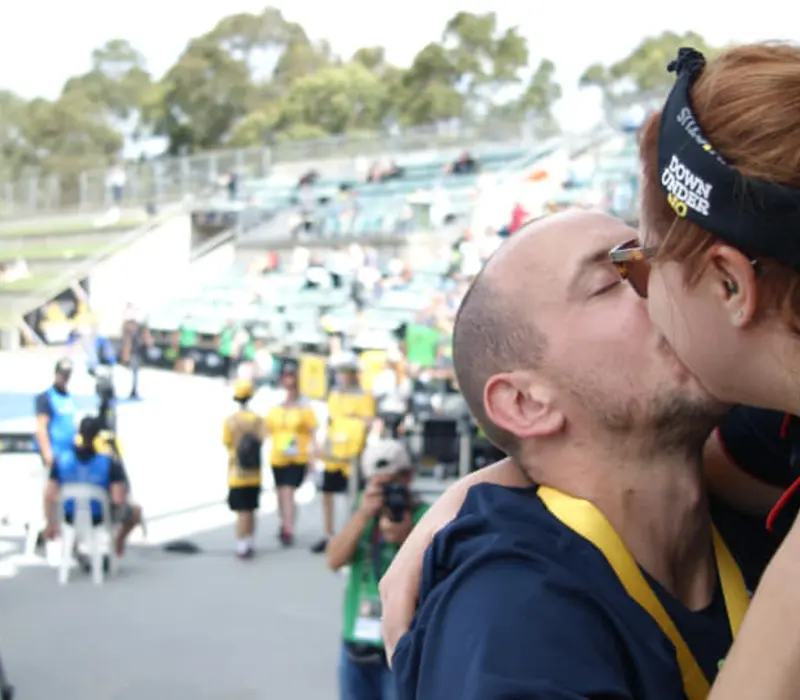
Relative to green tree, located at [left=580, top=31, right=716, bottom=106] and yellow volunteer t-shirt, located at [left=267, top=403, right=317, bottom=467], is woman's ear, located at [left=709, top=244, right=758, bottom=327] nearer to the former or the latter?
yellow volunteer t-shirt, located at [left=267, top=403, right=317, bottom=467]

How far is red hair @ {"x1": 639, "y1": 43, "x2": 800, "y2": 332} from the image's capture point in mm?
800

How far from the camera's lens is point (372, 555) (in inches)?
169

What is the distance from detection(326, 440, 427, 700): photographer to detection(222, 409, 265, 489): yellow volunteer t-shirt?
335 cm

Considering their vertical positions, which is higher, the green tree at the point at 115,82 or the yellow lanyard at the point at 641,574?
the green tree at the point at 115,82

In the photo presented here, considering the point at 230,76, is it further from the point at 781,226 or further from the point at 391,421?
the point at 781,226

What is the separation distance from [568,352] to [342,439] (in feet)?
24.1

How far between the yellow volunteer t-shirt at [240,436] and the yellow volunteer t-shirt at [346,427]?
2.10 feet

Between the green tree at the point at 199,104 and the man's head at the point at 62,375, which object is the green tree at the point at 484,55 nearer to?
the green tree at the point at 199,104

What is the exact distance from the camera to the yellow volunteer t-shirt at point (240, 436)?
7984 millimetres

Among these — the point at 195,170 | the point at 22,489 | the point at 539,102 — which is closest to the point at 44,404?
the point at 22,489

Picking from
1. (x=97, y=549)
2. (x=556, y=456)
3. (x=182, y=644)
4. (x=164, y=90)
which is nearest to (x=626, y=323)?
(x=556, y=456)

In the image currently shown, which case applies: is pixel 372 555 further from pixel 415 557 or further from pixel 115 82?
pixel 115 82

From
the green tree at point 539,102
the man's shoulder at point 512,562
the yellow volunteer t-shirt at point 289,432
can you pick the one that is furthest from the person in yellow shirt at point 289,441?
the green tree at point 539,102

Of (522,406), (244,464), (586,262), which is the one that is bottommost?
(244,464)
